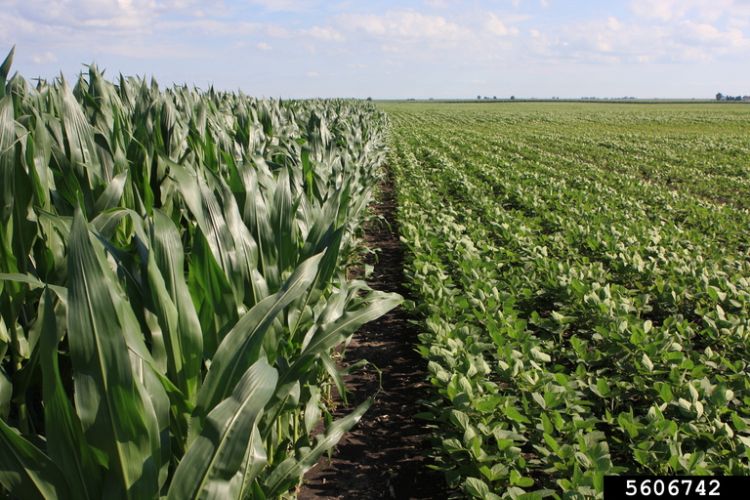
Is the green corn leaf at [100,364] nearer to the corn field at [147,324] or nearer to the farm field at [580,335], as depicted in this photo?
the corn field at [147,324]

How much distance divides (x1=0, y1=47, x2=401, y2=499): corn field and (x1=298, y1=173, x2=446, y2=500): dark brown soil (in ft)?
1.24


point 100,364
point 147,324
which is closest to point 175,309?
point 147,324

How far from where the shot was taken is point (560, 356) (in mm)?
3736

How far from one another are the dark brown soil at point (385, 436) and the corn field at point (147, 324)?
0.38 metres

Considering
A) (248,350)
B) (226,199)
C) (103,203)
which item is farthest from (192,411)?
(103,203)

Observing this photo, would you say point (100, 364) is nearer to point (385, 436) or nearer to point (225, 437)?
point (225, 437)

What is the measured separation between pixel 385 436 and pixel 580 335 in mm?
2086

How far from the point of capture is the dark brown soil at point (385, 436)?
9.05ft

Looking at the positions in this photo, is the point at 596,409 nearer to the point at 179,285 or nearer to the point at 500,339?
the point at 500,339

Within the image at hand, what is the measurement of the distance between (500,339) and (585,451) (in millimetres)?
1080

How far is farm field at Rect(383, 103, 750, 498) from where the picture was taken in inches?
102

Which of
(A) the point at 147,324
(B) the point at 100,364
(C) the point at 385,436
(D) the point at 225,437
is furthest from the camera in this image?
(C) the point at 385,436

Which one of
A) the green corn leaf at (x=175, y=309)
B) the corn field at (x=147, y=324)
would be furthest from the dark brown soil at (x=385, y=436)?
the green corn leaf at (x=175, y=309)

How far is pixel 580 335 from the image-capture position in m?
4.38
